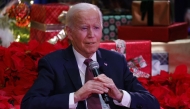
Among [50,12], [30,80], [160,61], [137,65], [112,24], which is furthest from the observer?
[112,24]

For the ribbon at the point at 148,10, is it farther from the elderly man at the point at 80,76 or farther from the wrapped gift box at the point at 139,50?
the elderly man at the point at 80,76

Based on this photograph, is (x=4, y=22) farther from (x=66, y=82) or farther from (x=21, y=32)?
(x=66, y=82)

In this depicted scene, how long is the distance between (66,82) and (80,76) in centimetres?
8

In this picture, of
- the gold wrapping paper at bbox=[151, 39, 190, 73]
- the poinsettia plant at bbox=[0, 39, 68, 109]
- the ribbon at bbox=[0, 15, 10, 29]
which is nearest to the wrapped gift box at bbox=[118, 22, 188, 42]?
the gold wrapping paper at bbox=[151, 39, 190, 73]

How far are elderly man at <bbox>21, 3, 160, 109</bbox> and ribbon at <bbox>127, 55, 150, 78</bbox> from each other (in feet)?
2.59

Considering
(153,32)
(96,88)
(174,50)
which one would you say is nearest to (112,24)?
(153,32)

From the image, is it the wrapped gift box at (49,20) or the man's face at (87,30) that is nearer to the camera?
the man's face at (87,30)

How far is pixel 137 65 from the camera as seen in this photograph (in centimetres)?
322

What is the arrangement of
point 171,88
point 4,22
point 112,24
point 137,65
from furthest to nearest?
Answer: point 112,24 → point 4,22 → point 137,65 → point 171,88

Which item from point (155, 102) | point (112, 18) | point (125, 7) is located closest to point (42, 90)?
point (155, 102)

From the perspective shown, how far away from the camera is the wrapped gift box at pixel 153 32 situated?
384 cm

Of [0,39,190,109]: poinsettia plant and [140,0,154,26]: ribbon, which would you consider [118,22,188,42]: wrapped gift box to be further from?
[0,39,190,109]: poinsettia plant

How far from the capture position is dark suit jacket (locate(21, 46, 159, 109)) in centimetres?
217

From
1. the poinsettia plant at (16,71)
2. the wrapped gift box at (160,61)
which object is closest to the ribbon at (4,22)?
the poinsettia plant at (16,71)
